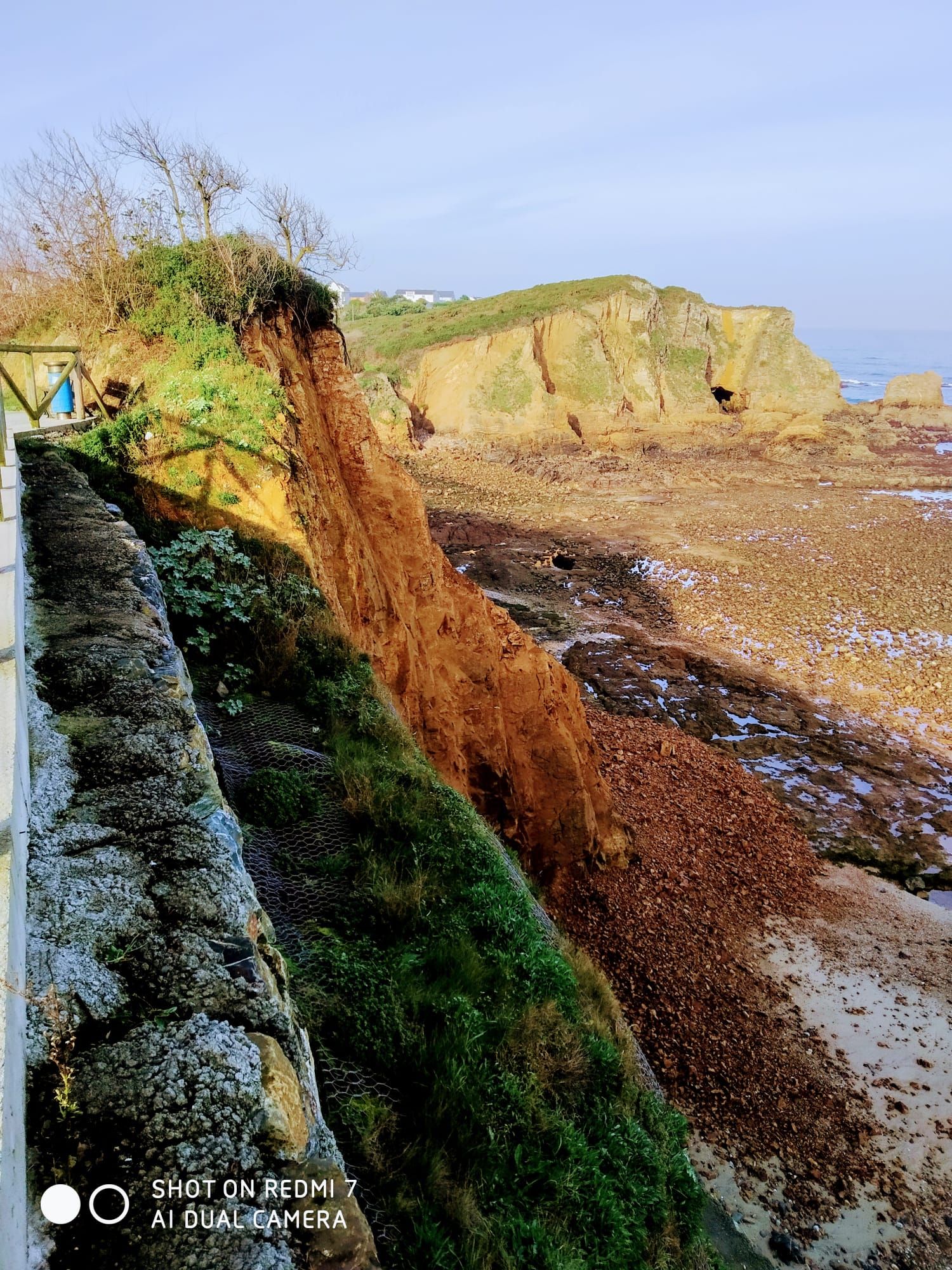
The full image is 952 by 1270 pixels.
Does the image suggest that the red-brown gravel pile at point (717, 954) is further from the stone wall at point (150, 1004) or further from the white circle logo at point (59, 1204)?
the white circle logo at point (59, 1204)

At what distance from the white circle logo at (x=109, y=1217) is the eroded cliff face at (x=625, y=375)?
4757 cm

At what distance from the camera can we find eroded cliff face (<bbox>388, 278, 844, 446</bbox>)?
48625 millimetres

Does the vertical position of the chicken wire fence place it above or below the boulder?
below

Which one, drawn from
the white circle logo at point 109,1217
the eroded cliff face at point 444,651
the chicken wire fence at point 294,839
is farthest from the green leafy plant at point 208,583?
the white circle logo at point 109,1217

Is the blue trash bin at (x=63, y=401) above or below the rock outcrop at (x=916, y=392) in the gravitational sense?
below

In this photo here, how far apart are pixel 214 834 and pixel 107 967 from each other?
0.65 metres

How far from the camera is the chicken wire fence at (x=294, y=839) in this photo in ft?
11.6

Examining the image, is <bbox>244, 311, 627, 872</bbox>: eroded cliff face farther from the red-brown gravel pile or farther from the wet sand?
the wet sand

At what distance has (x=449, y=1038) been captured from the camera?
387cm

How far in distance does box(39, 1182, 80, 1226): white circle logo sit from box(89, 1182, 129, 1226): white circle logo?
0.03m

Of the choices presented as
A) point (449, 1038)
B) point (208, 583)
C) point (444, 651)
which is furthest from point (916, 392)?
point (449, 1038)

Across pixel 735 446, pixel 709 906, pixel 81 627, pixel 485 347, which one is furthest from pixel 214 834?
pixel 735 446

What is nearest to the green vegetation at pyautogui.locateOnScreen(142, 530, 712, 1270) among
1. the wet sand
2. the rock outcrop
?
the wet sand

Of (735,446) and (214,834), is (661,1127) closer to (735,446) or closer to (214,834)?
(214,834)
